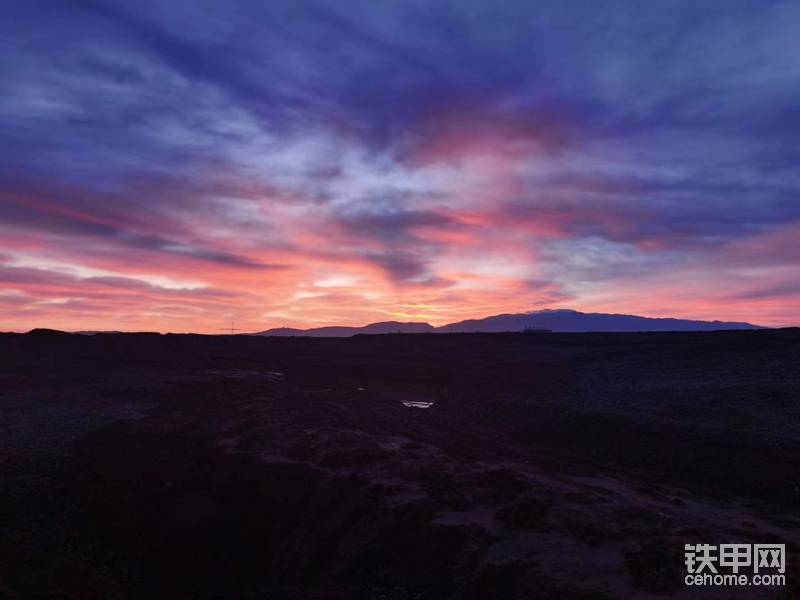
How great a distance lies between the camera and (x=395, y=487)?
1686 centimetres

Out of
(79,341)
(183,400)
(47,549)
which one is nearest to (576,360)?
(183,400)

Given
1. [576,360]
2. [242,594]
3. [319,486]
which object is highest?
[576,360]

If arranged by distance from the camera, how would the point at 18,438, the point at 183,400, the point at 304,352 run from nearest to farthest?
the point at 18,438 < the point at 183,400 < the point at 304,352

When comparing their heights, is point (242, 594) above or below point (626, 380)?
below

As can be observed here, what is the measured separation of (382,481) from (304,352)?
58938mm

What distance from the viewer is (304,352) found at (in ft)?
246

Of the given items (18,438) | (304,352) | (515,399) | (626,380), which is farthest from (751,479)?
(304,352)

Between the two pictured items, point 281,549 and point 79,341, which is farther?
point 79,341

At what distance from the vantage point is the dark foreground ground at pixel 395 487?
1233cm

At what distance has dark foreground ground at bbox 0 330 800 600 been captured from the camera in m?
12.3

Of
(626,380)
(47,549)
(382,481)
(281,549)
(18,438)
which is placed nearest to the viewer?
(47,549)

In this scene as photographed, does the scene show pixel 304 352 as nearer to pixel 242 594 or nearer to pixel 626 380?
pixel 626 380

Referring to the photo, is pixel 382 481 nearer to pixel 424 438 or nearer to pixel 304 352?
pixel 424 438

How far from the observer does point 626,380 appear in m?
39.7
